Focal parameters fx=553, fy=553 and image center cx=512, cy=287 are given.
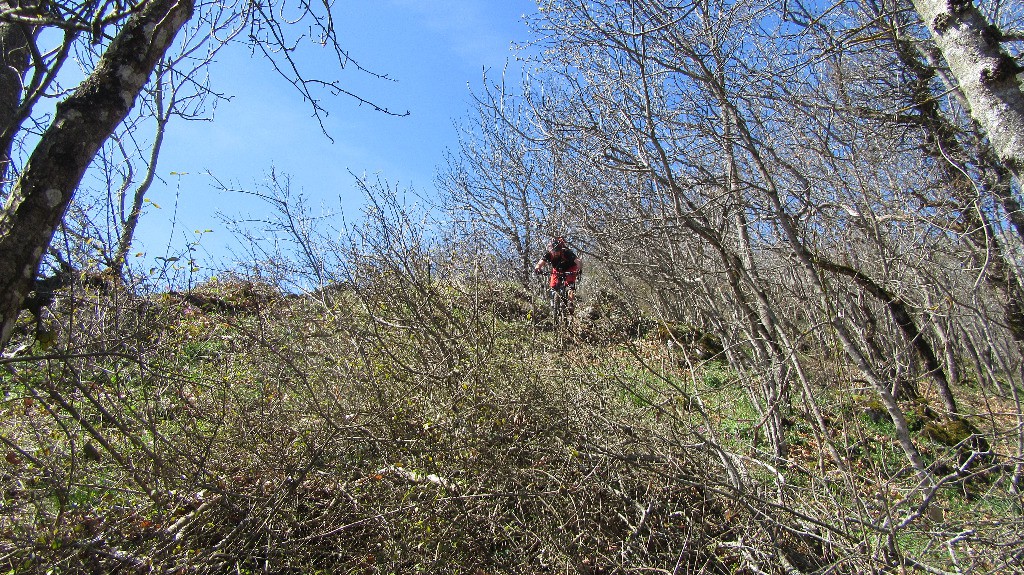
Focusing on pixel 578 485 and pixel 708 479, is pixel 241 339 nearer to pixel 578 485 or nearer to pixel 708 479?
pixel 578 485

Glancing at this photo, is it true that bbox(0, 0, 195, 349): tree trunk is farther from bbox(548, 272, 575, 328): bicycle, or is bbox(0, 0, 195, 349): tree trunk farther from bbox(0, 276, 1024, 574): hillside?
bbox(548, 272, 575, 328): bicycle

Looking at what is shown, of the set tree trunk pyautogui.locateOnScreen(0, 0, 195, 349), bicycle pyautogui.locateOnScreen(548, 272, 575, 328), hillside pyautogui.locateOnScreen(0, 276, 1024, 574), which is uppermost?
tree trunk pyautogui.locateOnScreen(0, 0, 195, 349)

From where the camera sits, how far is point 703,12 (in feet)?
13.6

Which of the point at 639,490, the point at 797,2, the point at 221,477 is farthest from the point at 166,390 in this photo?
the point at 797,2

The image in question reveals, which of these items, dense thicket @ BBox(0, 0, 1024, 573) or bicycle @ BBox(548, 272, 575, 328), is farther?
bicycle @ BBox(548, 272, 575, 328)

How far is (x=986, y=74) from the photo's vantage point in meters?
2.77

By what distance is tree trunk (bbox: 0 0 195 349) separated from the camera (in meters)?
1.63

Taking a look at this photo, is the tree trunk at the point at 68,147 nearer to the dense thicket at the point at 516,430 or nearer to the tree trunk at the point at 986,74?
the dense thicket at the point at 516,430

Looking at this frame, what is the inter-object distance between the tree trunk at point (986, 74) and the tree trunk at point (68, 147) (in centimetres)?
361

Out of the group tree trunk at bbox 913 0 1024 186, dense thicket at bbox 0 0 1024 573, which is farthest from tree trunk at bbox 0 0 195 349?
tree trunk at bbox 913 0 1024 186

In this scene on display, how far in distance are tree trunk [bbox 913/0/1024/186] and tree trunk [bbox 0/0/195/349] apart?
3.61 meters

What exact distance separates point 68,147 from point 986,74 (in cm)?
395

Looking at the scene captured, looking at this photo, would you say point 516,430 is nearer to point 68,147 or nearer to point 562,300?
point 68,147

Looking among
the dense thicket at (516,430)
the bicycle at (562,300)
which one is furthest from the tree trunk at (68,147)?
the bicycle at (562,300)
